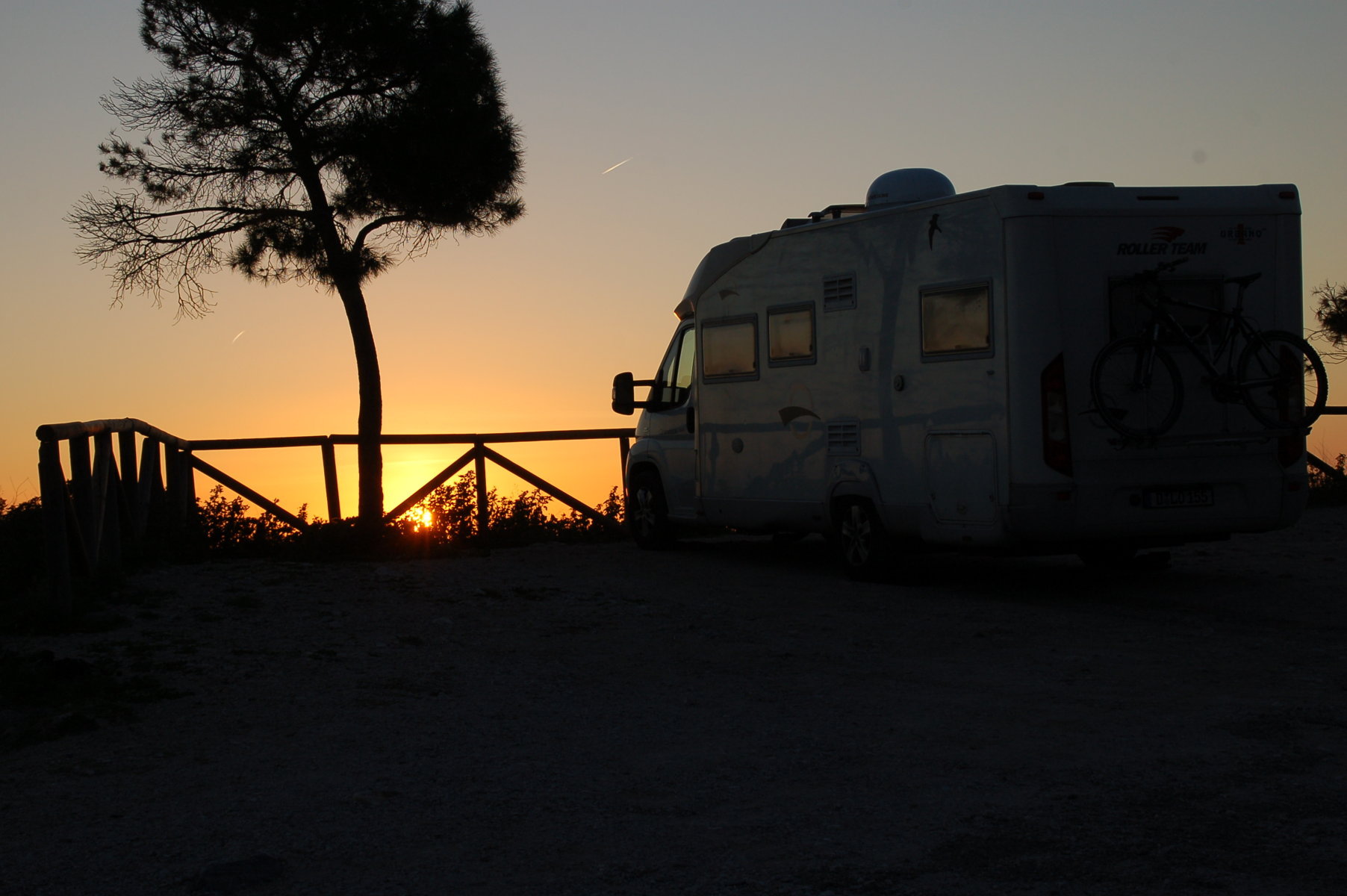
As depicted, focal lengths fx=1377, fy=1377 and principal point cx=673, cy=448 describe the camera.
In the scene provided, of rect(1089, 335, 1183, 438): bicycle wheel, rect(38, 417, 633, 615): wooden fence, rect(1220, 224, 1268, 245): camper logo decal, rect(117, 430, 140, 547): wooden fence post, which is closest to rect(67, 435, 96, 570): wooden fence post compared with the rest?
rect(38, 417, 633, 615): wooden fence

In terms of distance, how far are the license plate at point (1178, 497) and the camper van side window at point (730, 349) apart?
3718 mm

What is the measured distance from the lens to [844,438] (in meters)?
11.1

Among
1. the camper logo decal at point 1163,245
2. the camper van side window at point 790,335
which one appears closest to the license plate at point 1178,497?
the camper logo decal at point 1163,245

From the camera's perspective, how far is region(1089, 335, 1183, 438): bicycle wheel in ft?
30.6

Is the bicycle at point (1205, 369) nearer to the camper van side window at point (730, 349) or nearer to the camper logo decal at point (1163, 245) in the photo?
the camper logo decal at point (1163, 245)

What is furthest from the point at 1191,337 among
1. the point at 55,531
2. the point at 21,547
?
the point at 21,547

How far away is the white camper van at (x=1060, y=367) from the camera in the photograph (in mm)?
9375

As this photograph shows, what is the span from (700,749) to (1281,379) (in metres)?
5.89

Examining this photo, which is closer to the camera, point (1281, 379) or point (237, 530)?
point (1281, 379)

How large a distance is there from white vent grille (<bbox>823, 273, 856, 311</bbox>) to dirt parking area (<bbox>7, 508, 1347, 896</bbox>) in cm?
244

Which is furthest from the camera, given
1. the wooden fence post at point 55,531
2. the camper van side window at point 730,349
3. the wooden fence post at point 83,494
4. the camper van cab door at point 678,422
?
the camper van cab door at point 678,422

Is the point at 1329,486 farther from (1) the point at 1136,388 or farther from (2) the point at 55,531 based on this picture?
(2) the point at 55,531

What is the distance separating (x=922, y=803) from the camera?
475cm

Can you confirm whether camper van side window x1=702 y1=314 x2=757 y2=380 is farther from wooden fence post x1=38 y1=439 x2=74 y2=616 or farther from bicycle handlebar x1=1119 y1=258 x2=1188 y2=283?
wooden fence post x1=38 y1=439 x2=74 y2=616
